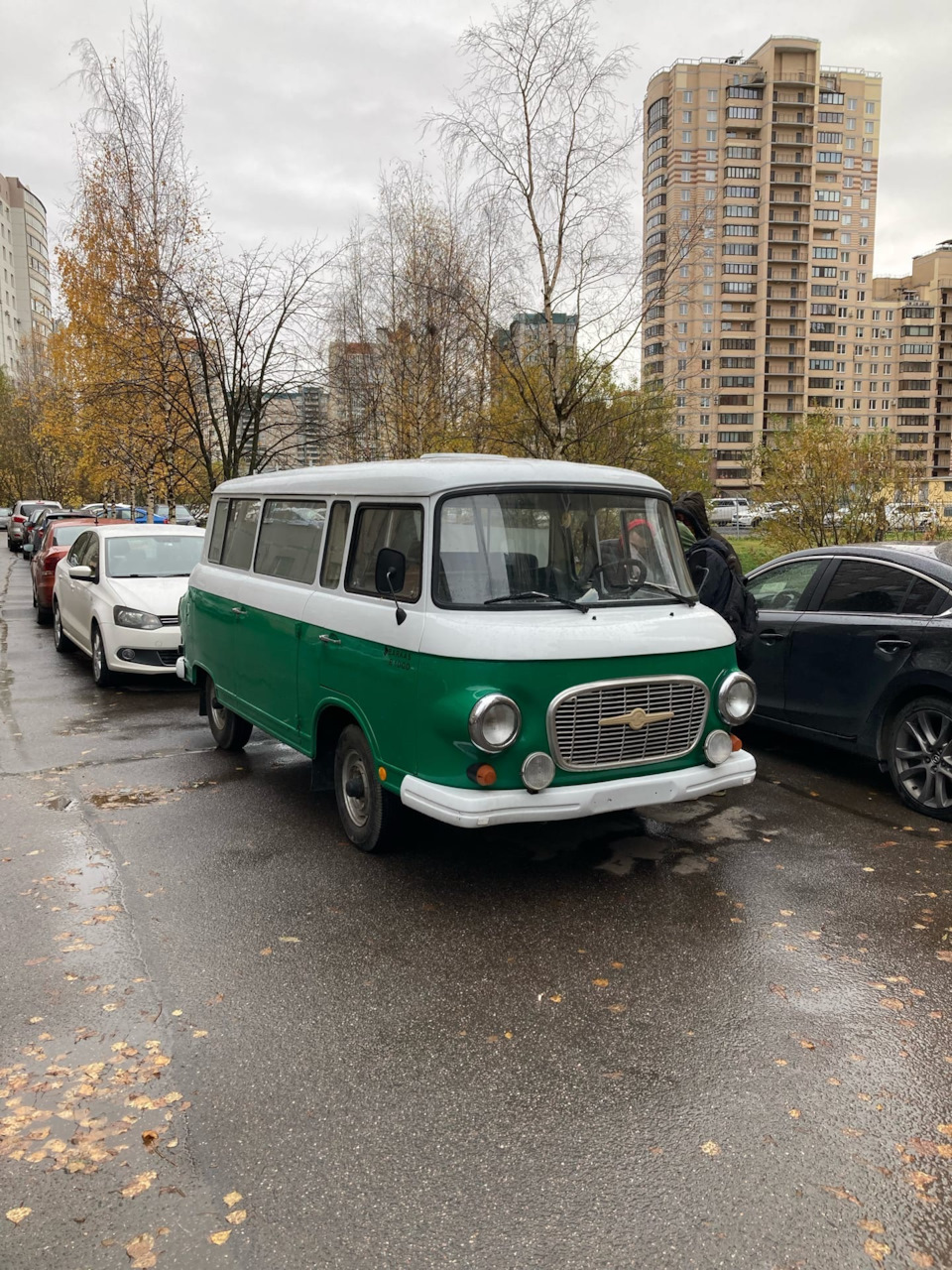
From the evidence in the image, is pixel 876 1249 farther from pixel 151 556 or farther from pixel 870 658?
pixel 151 556

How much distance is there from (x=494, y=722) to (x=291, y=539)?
100 inches

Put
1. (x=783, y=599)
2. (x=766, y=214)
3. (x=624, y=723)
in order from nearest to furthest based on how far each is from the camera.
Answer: (x=624, y=723) < (x=783, y=599) < (x=766, y=214)

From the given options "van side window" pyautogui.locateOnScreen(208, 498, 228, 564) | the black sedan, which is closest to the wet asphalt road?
the black sedan

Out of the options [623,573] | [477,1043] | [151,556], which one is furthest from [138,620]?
[477,1043]

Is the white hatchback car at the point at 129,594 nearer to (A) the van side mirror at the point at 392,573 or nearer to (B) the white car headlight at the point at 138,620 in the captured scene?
(B) the white car headlight at the point at 138,620

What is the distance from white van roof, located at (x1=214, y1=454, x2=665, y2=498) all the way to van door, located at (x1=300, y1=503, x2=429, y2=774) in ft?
0.39

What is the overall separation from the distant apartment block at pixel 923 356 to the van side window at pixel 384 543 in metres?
144

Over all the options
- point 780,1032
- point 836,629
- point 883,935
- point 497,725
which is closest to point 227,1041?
point 497,725

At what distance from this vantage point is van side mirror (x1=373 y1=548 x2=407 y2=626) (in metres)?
4.93

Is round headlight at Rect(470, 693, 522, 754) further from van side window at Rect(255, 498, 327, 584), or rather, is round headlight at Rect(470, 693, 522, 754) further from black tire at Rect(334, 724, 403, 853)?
van side window at Rect(255, 498, 327, 584)

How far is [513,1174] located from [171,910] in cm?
Answer: 258

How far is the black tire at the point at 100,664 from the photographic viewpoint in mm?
10953

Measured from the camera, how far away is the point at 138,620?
10625 mm

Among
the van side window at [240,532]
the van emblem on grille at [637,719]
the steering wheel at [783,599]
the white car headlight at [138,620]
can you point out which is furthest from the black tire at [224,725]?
the steering wheel at [783,599]
